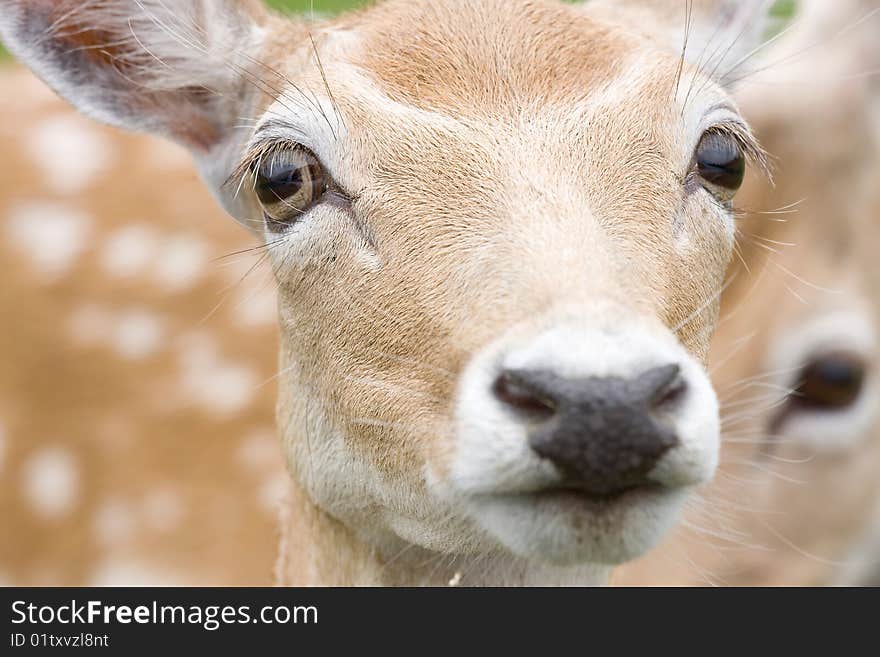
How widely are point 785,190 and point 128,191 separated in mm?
2975

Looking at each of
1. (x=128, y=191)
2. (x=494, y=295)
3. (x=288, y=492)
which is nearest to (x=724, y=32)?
(x=494, y=295)

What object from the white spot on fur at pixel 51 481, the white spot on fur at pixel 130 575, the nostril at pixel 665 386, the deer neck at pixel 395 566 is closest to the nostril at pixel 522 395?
the nostril at pixel 665 386

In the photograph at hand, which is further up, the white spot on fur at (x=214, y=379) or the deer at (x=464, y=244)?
the white spot on fur at (x=214, y=379)

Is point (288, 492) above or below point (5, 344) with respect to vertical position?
below

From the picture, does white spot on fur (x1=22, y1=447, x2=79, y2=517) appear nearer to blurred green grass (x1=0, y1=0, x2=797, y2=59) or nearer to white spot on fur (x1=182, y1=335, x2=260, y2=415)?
white spot on fur (x1=182, y1=335, x2=260, y2=415)

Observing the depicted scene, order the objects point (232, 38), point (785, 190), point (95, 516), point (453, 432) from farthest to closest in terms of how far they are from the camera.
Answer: point (95, 516)
point (785, 190)
point (232, 38)
point (453, 432)

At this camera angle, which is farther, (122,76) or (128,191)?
(128,191)

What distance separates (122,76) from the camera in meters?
3.22

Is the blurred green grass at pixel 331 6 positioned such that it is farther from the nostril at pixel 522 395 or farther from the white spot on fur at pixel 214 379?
the nostril at pixel 522 395

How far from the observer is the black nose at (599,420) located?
1980 millimetres

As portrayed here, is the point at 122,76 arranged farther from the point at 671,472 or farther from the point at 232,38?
the point at 671,472

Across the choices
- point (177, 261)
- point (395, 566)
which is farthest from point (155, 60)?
point (177, 261)

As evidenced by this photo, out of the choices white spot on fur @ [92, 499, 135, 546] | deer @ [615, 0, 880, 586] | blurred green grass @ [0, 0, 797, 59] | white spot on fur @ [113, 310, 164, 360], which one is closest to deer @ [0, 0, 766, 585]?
deer @ [615, 0, 880, 586]

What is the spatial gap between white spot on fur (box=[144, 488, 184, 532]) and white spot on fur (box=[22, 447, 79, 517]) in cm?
35
